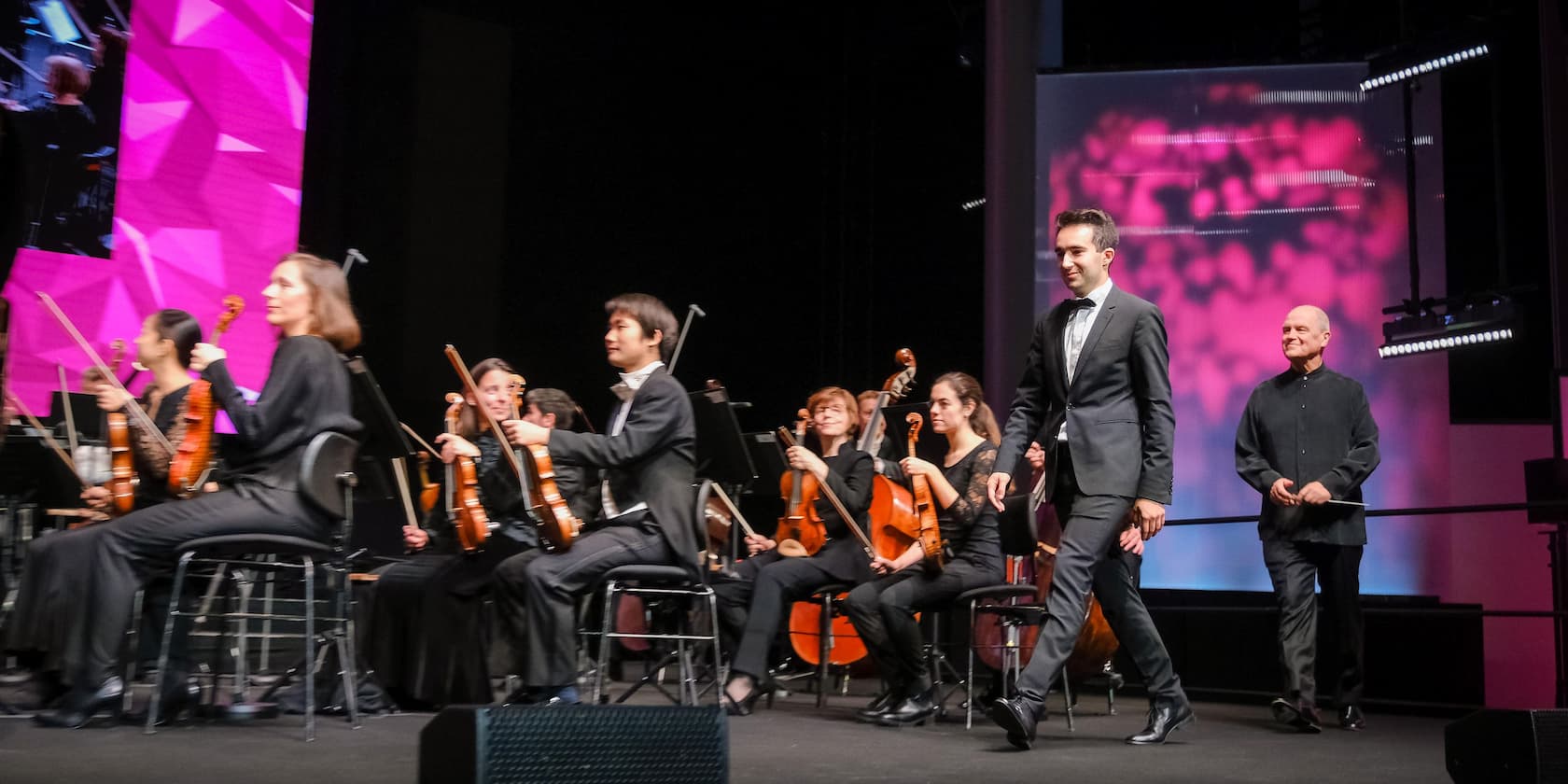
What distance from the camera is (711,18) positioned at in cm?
930

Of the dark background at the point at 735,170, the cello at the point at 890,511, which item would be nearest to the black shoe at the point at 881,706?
the cello at the point at 890,511

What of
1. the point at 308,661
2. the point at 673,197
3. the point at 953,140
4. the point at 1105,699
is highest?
the point at 953,140

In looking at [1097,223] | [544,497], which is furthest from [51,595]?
[1097,223]

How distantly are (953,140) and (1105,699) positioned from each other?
180 inches

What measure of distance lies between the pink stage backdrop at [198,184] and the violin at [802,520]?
9.72 feet

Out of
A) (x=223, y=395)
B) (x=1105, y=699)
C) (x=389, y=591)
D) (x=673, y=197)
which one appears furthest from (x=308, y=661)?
(x=673, y=197)

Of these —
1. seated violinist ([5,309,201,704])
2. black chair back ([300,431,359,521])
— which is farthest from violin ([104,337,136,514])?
black chair back ([300,431,359,521])

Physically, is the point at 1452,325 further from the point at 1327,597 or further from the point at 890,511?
the point at 890,511

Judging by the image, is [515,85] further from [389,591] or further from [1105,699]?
[1105,699]

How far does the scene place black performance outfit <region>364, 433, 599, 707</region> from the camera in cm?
462

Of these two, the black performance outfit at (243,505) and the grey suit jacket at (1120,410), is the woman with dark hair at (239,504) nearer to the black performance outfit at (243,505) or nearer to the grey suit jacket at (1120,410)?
the black performance outfit at (243,505)

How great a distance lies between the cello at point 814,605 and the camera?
5246 millimetres

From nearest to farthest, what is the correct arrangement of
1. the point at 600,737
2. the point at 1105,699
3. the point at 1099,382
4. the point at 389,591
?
the point at 600,737 < the point at 1099,382 < the point at 389,591 < the point at 1105,699

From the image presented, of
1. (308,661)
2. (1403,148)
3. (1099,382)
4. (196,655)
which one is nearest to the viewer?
(308,661)
